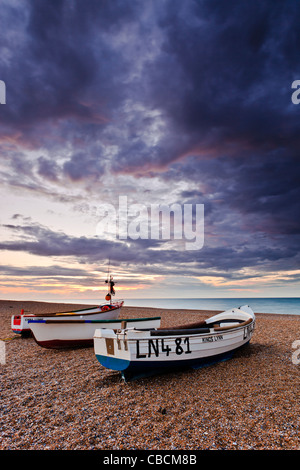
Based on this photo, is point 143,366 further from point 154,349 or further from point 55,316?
point 55,316

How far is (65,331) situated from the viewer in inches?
452

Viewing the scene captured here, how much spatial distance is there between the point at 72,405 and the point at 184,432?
2924 mm

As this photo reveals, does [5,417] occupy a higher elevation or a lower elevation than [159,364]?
lower

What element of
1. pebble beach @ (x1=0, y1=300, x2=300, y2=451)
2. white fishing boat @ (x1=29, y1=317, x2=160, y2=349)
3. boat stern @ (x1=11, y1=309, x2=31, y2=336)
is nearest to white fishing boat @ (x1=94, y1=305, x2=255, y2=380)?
pebble beach @ (x1=0, y1=300, x2=300, y2=451)

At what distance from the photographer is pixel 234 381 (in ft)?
25.0

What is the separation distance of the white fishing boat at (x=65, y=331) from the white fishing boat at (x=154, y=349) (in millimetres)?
3598

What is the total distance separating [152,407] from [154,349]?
5.28 ft

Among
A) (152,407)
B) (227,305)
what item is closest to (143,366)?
(152,407)

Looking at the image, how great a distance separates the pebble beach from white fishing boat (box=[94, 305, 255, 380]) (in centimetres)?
41

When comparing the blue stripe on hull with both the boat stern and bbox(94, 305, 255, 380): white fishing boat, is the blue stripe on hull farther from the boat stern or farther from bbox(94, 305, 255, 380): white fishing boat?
the boat stern

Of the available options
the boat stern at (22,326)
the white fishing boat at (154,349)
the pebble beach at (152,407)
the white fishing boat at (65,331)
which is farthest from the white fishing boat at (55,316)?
the white fishing boat at (154,349)
